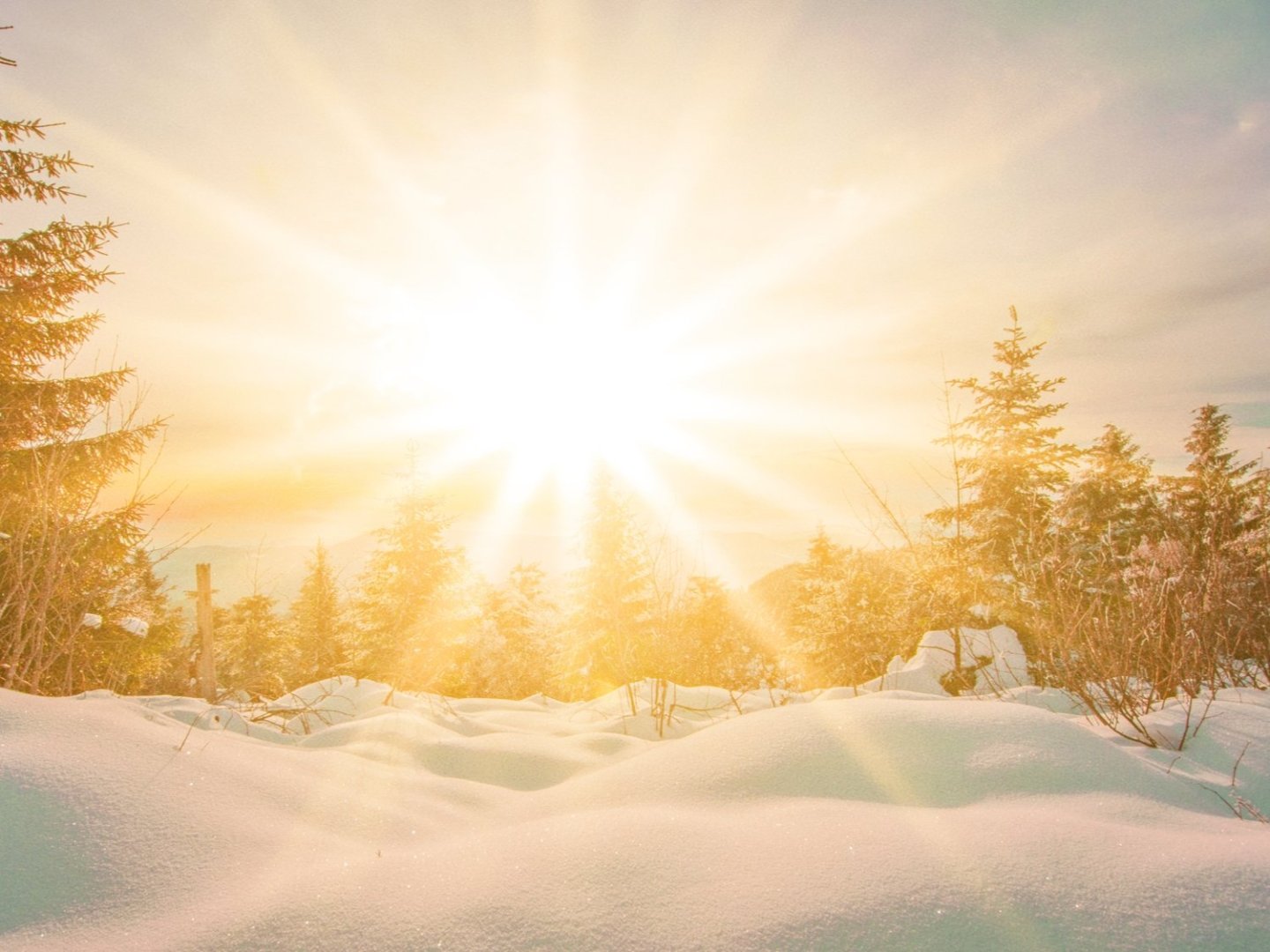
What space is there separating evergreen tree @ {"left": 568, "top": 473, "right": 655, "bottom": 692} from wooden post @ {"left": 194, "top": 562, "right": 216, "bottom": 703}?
12.3m

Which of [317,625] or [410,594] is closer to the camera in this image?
[410,594]

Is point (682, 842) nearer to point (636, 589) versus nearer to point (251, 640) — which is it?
point (636, 589)

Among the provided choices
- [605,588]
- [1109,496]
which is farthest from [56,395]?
[1109,496]

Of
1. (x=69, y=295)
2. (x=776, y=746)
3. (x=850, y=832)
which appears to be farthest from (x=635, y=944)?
(x=69, y=295)

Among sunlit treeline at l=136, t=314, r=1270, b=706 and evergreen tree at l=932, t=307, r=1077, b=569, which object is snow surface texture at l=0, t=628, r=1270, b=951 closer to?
sunlit treeline at l=136, t=314, r=1270, b=706

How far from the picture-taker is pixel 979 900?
143 cm

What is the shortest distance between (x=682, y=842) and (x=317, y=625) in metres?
30.1

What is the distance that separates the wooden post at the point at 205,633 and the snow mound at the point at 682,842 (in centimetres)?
528

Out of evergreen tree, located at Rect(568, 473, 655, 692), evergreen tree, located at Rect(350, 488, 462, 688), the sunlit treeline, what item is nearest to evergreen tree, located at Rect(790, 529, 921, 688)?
the sunlit treeline

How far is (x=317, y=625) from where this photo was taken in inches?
1066

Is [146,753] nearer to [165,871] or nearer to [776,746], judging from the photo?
[165,871]

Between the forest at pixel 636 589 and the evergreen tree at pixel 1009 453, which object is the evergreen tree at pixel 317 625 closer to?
the forest at pixel 636 589

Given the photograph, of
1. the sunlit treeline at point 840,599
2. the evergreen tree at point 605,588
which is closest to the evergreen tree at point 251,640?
the sunlit treeline at point 840,599

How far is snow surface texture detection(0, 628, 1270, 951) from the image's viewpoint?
4.52 feet
